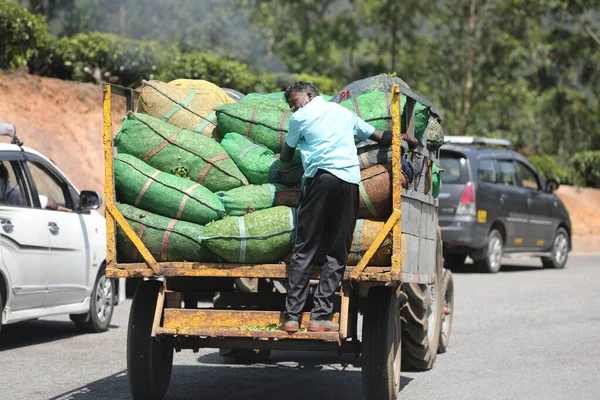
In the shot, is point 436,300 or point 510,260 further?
point 510,260

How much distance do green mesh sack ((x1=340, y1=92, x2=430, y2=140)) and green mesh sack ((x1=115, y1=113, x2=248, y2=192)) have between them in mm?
887

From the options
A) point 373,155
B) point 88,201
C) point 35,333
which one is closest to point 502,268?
point 35,333

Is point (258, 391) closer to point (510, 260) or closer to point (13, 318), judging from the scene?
point (13, 318)

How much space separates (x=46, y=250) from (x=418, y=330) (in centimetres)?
359

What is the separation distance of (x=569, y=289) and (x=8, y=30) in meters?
11.1

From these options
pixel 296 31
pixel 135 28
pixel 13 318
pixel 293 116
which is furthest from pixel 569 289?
pixel 296 31

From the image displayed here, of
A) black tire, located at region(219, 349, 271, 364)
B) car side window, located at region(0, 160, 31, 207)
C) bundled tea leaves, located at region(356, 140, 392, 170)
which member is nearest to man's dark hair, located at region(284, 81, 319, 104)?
bundled tea leaves, located at region(356, 140, 392, 170)

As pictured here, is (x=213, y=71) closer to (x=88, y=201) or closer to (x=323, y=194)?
(x=88, y=201)

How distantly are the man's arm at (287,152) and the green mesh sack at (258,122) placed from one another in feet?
1.13

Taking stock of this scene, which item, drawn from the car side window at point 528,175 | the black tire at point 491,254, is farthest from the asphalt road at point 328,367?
the car side window at point 528,175

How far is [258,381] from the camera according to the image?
8594mm

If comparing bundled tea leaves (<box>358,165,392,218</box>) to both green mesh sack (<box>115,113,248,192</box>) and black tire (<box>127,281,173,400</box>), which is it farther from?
black tire (<box>127,281,173,400</box>)

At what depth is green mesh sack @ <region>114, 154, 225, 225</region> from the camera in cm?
713

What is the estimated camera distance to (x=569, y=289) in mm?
16359
